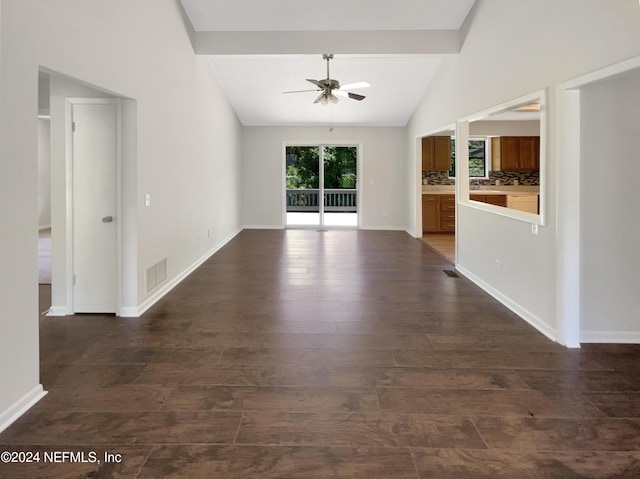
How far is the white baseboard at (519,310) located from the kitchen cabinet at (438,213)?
4.34 meters

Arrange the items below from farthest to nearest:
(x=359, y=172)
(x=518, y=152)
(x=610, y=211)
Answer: (x=359, y=172) → (x=518, y=152) → (x=610, y=211)

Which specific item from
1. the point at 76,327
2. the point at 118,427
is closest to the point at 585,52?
the point at 118,427

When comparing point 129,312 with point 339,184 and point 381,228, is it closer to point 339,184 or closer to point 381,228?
point 381,228

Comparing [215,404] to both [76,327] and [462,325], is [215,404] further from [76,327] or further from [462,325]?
[462,325]

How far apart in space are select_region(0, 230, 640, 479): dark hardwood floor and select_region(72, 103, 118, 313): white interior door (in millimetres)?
272

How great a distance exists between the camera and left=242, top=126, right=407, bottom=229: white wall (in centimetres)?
1048

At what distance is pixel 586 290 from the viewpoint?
335cm

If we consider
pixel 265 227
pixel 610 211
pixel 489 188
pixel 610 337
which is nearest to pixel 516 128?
pixel 489 188

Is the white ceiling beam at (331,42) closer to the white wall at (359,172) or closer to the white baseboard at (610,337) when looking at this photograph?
the white baseboard at (610,337)

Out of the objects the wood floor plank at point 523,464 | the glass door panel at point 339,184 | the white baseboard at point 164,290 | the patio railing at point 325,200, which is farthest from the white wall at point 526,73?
the patio railing at point 325,200

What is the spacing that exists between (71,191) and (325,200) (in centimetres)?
→ 761

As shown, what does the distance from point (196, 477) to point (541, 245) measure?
3.14 metres

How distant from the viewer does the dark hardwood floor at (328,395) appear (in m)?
1.95

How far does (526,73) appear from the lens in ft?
12.7
